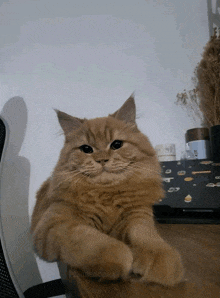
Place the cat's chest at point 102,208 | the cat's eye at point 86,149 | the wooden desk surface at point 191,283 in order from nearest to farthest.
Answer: the wooden desk surface at point 191,283 < the cat's chest at point 102,208 < the cat's eye at point 86,149

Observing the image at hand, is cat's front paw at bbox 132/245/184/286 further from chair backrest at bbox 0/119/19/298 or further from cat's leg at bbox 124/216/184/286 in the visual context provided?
chair backrest at bbox 0/119/19/298

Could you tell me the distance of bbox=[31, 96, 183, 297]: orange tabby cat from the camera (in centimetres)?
35

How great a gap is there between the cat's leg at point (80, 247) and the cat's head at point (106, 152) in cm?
14

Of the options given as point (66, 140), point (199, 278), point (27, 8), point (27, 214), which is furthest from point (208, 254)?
point (27, 8)

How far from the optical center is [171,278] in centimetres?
31

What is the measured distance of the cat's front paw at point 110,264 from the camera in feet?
1.07

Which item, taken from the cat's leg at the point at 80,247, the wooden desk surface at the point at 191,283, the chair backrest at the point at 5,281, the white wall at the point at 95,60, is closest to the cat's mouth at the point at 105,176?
the cat's leg at the point at 80,247

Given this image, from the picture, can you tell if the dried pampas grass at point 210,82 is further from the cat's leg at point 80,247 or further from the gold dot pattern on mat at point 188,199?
the cat's leg at point 80,247

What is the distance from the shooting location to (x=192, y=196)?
2.35 ft

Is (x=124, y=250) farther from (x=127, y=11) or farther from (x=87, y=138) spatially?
(x=127, y=11)

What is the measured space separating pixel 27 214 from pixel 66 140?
950 mm

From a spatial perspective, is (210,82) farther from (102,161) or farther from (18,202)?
(18,202)

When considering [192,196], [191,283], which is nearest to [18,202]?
[192,196]

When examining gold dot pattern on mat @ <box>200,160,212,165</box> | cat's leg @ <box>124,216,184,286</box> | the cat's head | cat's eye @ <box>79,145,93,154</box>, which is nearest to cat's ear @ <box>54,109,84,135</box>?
the cat's head
